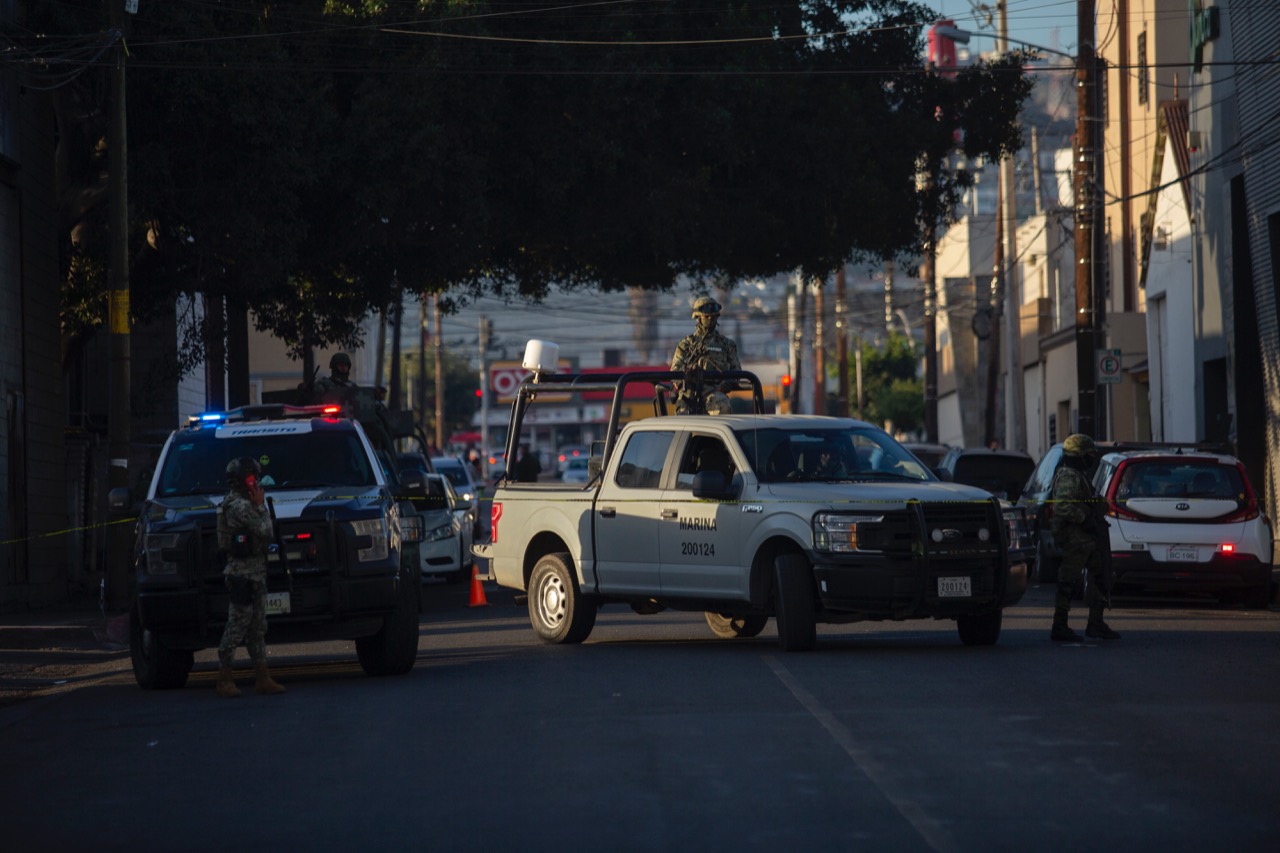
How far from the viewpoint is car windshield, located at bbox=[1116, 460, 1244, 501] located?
2059cm

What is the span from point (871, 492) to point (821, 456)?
3.04 ft

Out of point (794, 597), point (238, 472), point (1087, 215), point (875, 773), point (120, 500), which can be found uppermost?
point (1087, 215)

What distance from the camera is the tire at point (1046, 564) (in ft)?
78.8

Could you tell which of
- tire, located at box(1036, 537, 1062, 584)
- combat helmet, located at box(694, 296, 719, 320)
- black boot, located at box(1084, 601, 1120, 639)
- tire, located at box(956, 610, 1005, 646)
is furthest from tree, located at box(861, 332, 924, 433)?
tire, located at box(956, 610, 1005, 646)

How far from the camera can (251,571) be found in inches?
521

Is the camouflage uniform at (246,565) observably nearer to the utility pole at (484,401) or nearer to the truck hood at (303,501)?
the truck hood at (303,501)

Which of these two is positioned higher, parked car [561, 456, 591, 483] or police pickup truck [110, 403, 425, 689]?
parked car [561, 456, 591, 483]

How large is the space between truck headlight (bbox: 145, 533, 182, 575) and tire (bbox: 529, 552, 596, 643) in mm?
3929

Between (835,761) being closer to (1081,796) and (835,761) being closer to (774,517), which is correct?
(1081,796)

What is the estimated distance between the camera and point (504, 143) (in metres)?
27.3

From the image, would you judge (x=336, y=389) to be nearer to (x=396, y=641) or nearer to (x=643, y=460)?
(x=643, y=460)

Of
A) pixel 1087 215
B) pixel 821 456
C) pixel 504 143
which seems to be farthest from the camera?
pixel 1087 215

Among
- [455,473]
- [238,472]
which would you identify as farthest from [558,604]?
[455,473]

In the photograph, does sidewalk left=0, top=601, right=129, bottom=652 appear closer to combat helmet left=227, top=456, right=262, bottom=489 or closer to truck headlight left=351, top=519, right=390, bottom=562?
truck headlight left=351, top=519, right=390, bottom=562
